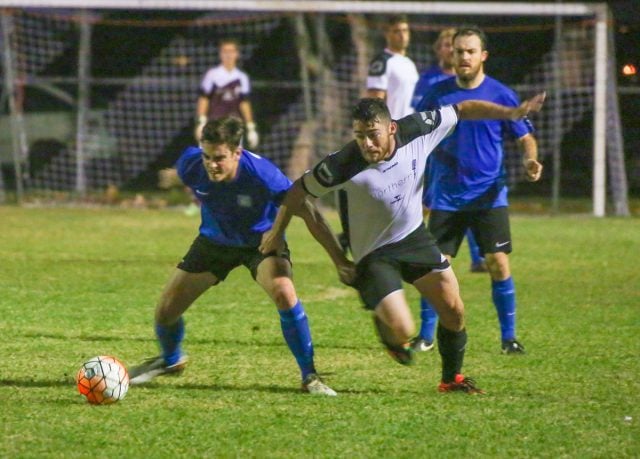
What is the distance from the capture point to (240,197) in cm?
705

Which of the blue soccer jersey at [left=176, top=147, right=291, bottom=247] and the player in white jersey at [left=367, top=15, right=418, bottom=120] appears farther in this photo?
the player in white jersey at [left=367, top=15, right=418, bottom=120]

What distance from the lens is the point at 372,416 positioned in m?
6.37

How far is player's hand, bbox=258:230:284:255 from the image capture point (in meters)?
6.81

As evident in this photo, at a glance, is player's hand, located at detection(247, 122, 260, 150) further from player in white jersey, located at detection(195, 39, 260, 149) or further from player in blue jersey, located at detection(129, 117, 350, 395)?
player in blue jersey, located at detection(129, 117, 350, 395)

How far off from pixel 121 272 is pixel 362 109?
5.93m

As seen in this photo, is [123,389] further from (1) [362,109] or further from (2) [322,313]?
(2) [322,313]

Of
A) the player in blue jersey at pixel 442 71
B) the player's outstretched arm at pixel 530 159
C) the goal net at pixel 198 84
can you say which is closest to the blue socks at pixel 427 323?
the player's outstretched arm at pixel 530 159

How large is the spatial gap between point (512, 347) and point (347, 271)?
1952 millimetres

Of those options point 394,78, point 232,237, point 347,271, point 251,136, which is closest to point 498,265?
point 347,271

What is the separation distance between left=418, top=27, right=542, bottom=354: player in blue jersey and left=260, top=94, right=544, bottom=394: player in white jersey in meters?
1.27

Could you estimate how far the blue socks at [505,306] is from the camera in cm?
839

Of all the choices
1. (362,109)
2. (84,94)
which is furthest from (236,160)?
(84,94)

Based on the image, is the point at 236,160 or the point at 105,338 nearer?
the point at 236,160

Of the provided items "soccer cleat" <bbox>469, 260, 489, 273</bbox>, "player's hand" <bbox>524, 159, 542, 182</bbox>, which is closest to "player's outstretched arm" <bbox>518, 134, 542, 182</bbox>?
"player's hand" <bbox>524, 159, 542, 182</bbox>
